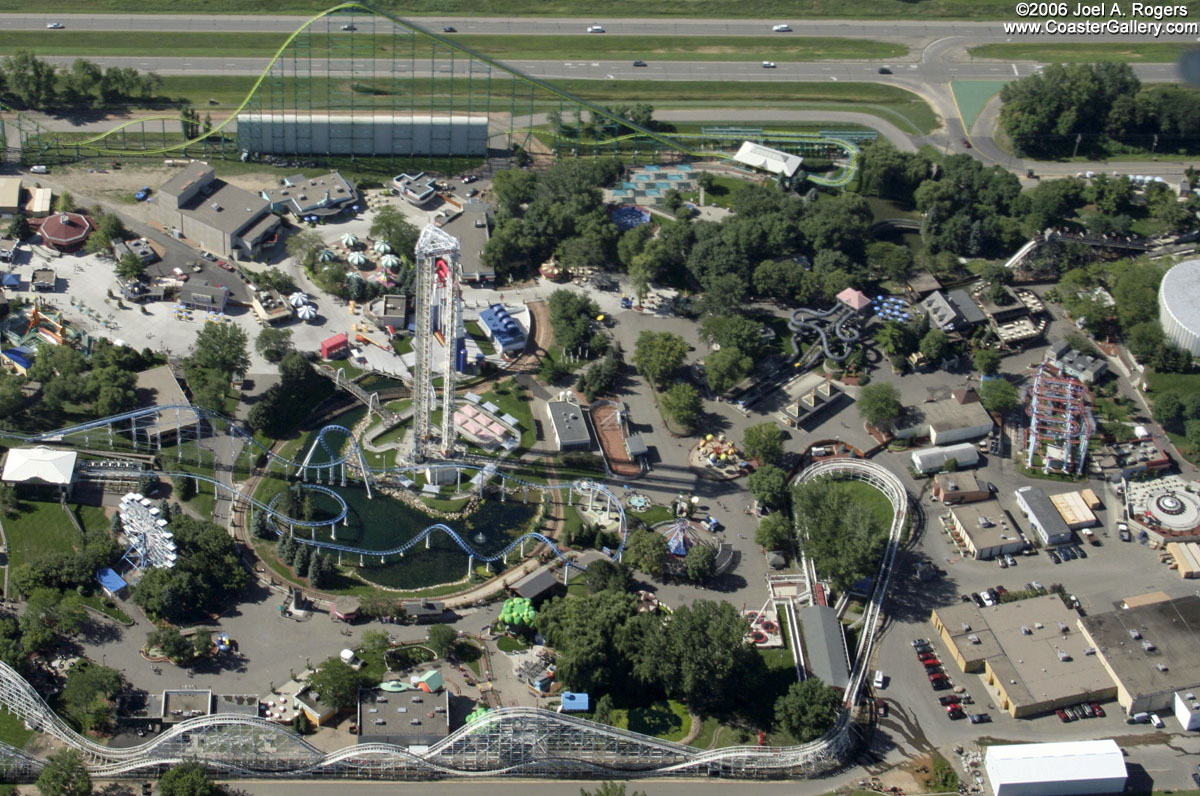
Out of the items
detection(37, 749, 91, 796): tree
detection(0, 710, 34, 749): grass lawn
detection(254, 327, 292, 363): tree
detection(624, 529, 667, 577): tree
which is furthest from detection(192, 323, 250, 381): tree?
detection(37, 749, 91, 796): tree

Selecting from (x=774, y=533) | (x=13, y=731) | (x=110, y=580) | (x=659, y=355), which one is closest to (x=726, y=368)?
(x=659, y=355)

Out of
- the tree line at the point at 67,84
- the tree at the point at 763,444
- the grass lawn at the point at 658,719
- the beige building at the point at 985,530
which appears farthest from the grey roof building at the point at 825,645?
the tree line at the point at 67,84

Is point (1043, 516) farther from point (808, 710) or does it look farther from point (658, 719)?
point (658, 719)

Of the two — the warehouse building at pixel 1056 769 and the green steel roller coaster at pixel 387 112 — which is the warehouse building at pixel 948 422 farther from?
the green steel roller coaster at pixel 387 112

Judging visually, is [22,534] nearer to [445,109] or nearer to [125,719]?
[125,719]

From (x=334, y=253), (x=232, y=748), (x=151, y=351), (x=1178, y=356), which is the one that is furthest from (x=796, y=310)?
(x=232, y=748)
